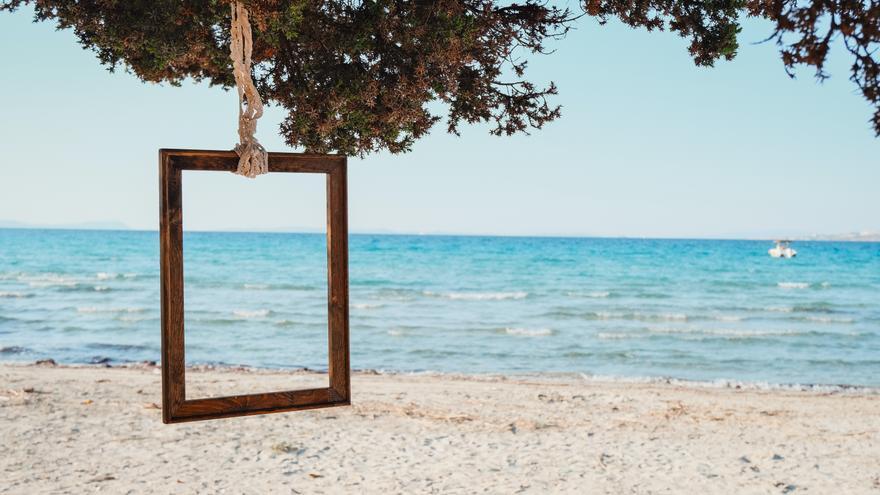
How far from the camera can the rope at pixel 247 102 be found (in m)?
2.32

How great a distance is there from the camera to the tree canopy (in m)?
2.77

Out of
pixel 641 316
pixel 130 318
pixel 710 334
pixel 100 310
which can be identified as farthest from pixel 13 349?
pixel 641 316

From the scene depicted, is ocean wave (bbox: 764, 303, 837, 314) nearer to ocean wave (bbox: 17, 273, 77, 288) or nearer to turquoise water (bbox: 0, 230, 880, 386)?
turquoise water (bbox: 0, 230, 880, 386)

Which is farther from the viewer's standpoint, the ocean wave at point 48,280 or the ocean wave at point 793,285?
the ocean wave at point 793,285

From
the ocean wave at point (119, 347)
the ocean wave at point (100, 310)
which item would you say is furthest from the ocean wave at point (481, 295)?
the ocean wave at point (119, 347)

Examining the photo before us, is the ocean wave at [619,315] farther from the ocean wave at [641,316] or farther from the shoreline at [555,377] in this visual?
the shoreline at [555,377]

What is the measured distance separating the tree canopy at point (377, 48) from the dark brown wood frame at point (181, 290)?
48cm

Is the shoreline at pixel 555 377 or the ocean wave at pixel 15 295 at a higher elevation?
the ocean wave at pixel 15 295

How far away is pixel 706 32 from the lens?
10.4 feet

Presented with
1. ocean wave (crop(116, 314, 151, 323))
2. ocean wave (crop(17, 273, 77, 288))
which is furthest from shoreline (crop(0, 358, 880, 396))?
ocean wave (crop(17, 273, 77, 288))

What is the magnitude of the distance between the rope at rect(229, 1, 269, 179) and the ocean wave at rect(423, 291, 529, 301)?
21.8 meters

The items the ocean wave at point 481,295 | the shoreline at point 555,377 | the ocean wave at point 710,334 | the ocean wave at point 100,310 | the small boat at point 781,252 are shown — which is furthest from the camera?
the small boat at point 781,252

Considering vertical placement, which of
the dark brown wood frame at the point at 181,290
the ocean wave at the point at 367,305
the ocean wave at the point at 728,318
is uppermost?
the dark brown wood frame at the point at 181,290

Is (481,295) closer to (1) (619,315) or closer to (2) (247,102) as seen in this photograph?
(1) (619,315)
